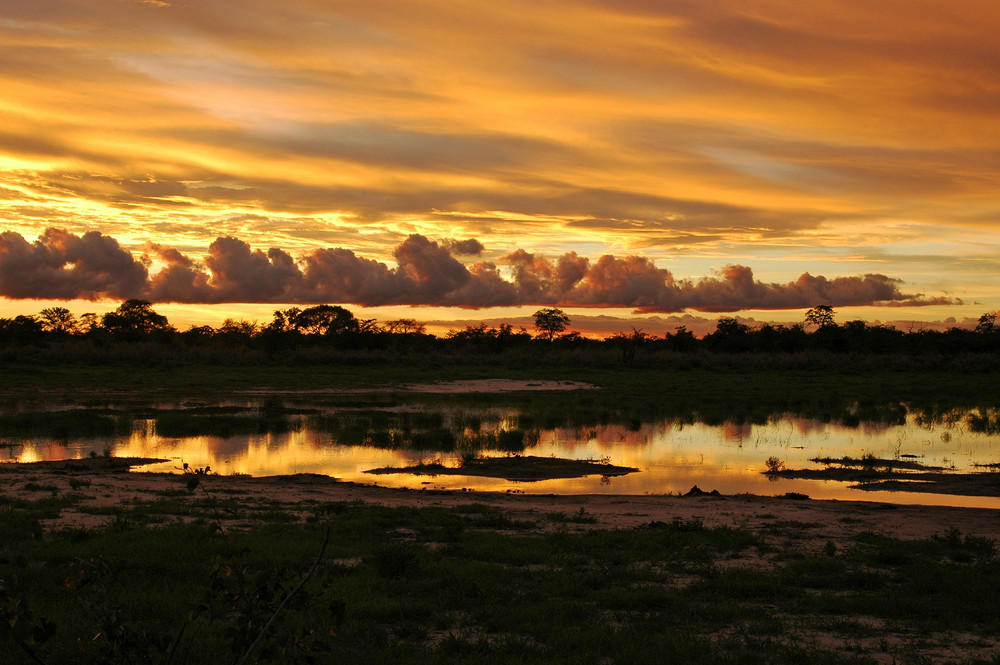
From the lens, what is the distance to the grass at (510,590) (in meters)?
7.49

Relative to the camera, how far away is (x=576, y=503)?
→ 16438mm

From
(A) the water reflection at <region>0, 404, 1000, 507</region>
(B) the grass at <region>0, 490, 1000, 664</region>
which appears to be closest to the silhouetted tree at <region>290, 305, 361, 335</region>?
(A) the water reflection at <region>0, 404, 1000, 507</region>

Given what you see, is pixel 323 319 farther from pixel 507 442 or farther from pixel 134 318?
pixel 507 442

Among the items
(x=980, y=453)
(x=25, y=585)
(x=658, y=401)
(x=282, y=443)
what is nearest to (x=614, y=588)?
(x=25, y=585)

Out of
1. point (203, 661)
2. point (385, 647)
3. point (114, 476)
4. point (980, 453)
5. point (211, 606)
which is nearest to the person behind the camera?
point (211, 606)

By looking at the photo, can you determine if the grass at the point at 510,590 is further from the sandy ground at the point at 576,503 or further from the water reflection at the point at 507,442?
the water reflection at the point at 507,442

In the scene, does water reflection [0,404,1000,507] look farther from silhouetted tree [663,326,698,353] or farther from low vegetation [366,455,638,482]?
silhouetted tree [663,326,698,353]

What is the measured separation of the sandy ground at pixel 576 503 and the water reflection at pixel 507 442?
1679 millimetres

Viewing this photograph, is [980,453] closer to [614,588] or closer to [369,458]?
[369,458]

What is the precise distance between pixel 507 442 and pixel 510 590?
17.6 meters

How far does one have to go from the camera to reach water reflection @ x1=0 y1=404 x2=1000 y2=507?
20.5 meters

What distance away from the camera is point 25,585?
8.98 metres

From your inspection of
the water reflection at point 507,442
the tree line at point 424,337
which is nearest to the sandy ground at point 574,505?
the water reflection at point 507,442

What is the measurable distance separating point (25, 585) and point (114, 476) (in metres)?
10.3
